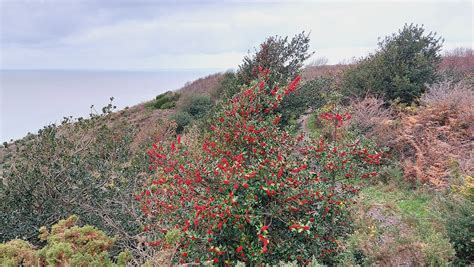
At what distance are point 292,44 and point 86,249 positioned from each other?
312 inches

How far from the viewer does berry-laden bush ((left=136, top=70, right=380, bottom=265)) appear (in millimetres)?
3297

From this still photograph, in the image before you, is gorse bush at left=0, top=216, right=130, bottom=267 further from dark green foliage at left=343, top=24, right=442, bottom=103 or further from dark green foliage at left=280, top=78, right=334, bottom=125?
dark green foliage at left=343, top=24, right=442, bottom=103

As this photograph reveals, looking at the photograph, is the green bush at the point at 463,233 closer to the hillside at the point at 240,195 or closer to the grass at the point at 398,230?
the hillside at the point at 240,195

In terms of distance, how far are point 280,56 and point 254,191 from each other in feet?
23.3

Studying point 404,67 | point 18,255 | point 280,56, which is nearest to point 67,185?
point 18,255

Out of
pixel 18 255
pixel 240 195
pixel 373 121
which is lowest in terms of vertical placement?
pixel 373 121

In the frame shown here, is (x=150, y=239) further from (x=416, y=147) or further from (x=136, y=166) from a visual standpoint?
(x=416, y=147)

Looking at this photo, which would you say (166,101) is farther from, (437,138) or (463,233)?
(463,233)

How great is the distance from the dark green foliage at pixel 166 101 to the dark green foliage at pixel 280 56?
12095 millimetres

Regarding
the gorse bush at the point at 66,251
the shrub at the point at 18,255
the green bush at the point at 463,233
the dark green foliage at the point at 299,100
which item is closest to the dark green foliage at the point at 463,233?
the green bush at the point at 463,233

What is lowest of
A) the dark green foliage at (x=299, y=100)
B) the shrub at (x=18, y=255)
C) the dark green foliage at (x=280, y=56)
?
the shrub at (x=18, y=255)

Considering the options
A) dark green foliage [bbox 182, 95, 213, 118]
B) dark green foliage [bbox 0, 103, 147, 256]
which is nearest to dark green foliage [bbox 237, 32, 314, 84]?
dark green foliage [bbox 0, 103, 147, 256]

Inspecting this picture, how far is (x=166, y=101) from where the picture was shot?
22.4m

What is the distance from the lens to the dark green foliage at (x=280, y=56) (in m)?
9.72
